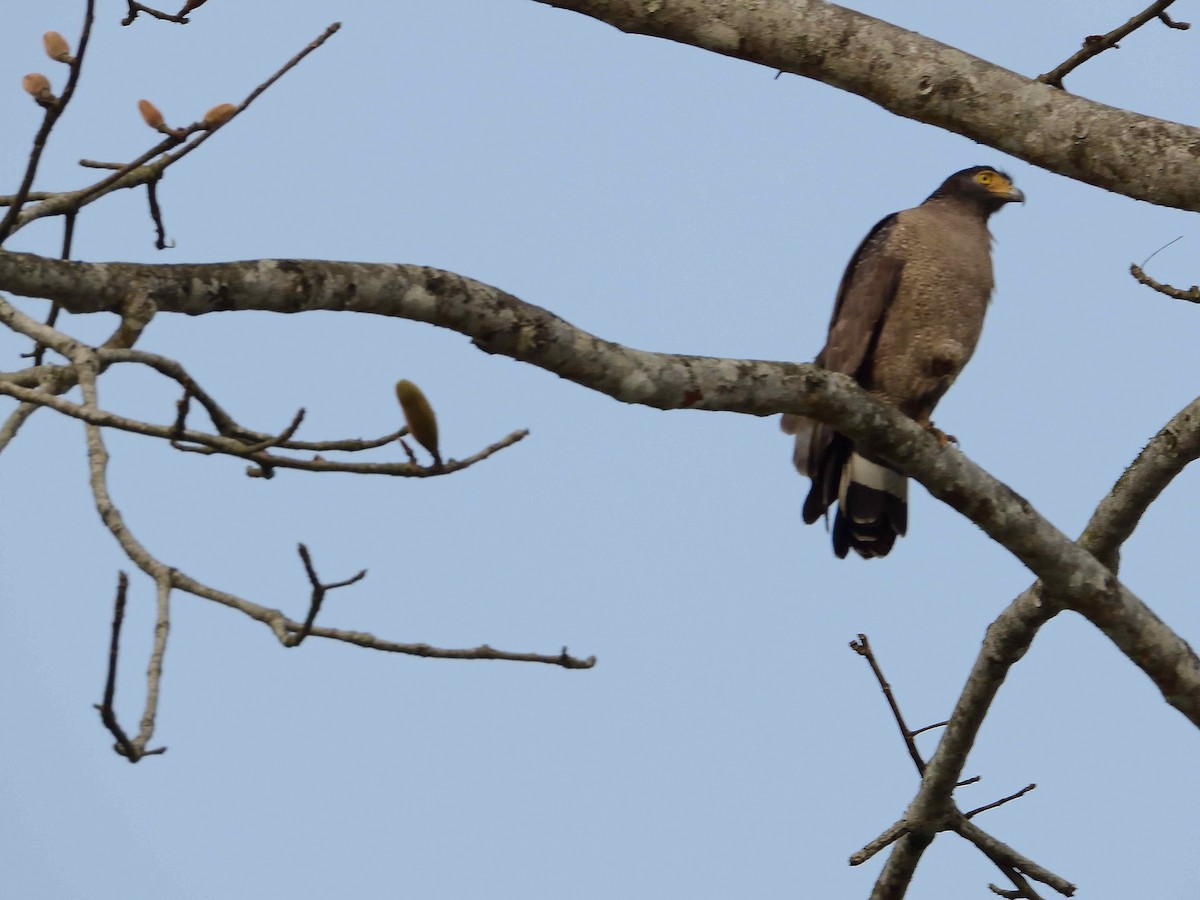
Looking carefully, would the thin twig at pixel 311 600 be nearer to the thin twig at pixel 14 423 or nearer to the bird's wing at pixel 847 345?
the thin twig at pixel 14 423

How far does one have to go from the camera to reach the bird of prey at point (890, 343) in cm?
583

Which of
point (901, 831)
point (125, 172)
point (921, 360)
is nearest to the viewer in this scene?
point (125, 172)

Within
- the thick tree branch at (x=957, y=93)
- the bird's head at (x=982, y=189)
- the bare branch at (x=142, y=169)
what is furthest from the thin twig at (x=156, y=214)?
the bird's head at (x=982, y=189)

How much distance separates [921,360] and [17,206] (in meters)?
4.02

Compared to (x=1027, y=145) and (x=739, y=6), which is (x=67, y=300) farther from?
(x=1027, y=145)

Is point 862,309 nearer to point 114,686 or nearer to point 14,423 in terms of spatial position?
point 14,423

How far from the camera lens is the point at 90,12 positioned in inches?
94.1

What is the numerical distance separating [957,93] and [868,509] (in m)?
2.34

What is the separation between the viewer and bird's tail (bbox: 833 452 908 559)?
605 centimetres

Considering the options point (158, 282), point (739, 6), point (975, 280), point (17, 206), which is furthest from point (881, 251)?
point (17, 206)

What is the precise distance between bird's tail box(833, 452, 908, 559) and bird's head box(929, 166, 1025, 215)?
137 centimetres

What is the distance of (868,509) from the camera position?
6078 mm

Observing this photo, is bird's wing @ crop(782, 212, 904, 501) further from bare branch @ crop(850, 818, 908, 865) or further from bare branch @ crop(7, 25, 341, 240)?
bare branch @ crop(7, 25, 341, 240)

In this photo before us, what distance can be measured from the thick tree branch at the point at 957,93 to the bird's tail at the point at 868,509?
6.76 ft
